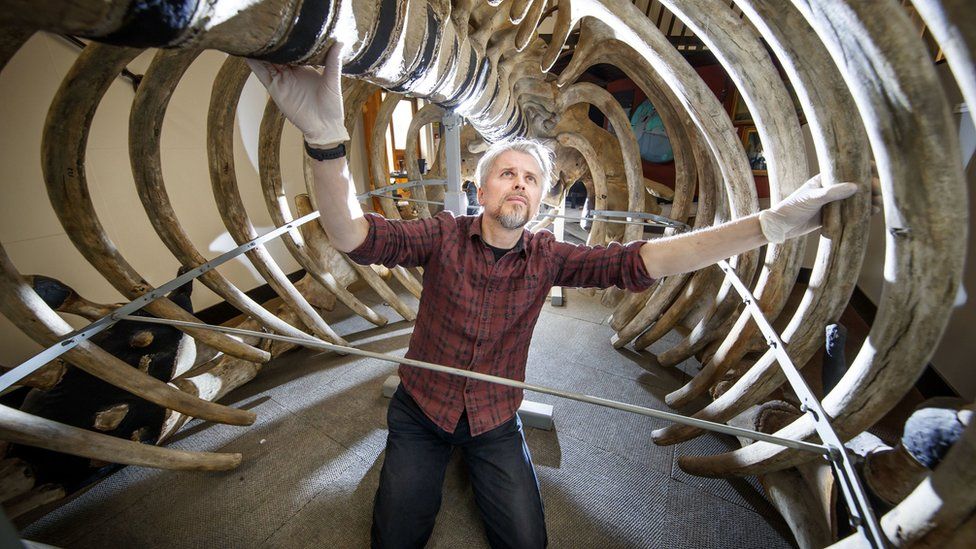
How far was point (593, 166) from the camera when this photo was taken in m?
3.75

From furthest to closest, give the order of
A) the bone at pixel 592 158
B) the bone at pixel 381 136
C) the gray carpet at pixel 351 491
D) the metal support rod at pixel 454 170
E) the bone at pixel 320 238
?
the bone at pixel 592 158 → the bone at pixel 381 136 → the bone at pixel 320 238 → the metal support rod at pixel 454 170 → the gray carpet at pixel 351 491

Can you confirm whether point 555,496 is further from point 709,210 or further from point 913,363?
point 709,210

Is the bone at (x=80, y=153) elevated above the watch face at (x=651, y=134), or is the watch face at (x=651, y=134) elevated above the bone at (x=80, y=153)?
the watch face at (x=651, y=134)

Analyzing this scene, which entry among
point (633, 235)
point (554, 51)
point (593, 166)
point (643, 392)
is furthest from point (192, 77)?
point (643, 392)

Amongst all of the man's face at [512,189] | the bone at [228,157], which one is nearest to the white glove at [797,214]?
the man's face at [512,189]

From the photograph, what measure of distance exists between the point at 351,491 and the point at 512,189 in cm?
164

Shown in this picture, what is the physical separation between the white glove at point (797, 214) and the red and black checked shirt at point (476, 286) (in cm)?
41

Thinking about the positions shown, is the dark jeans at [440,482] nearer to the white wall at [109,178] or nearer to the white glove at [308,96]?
the white glove at [308,96]

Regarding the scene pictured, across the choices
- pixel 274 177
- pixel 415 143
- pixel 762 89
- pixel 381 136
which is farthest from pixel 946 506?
pixel 415 143

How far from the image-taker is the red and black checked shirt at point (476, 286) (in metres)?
1.43

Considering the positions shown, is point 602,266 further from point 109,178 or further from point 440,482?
point 109,178

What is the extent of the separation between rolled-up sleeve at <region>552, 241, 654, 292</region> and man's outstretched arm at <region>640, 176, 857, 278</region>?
0.04 m

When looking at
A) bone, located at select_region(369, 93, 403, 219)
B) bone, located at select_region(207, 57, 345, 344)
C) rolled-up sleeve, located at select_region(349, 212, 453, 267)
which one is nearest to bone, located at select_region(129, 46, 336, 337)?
bone, located at select_region(207, 57, 345, 344)

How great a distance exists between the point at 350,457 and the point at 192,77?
3382 mm
